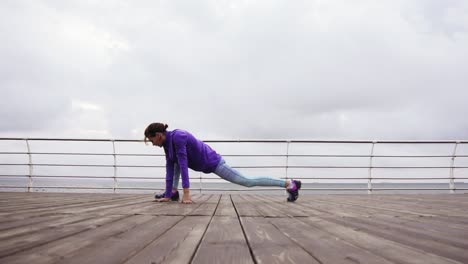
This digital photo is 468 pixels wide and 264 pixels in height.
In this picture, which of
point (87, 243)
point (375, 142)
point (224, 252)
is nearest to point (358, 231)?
point (224, 252)

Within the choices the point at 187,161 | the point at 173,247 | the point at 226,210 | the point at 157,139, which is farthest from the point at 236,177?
the point at 173,247

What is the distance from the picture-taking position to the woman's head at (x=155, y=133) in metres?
2.96

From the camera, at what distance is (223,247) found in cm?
100

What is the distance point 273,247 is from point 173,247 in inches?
12.1

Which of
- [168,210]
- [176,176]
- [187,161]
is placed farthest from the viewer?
[176,176]

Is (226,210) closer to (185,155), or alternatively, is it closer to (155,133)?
(185,155)

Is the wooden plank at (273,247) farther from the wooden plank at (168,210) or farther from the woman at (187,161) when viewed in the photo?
the woman at (187,161)

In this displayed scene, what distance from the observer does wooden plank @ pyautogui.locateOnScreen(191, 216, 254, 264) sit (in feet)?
2.81

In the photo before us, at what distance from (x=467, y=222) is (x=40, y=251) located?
1944 mm

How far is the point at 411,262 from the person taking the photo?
836mm

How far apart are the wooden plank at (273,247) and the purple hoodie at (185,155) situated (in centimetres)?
170

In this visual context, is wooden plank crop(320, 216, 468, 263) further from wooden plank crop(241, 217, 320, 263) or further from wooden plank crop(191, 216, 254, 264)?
wooden plank crop(191, 216, 254, 264)

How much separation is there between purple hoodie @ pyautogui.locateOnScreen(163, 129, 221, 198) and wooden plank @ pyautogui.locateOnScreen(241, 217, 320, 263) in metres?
1.70

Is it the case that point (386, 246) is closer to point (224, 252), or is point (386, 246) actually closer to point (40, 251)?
point (224, 252)
